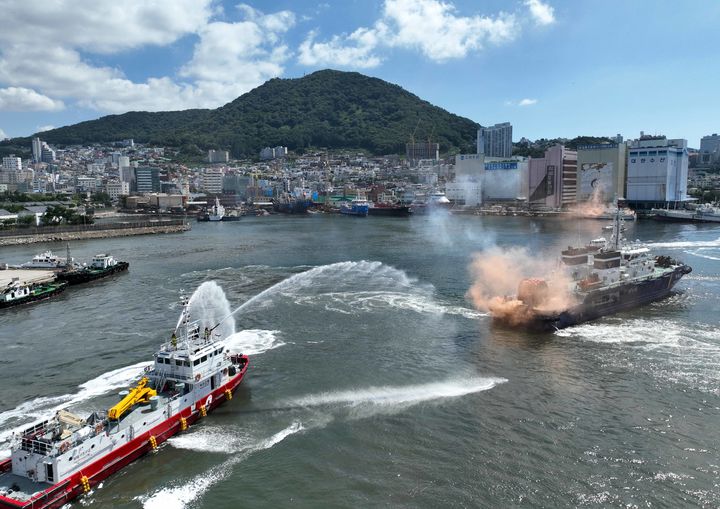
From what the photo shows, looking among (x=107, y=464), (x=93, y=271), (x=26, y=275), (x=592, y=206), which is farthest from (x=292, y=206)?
(x=107, y=464)

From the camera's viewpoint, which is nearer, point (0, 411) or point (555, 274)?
point (0, 411)

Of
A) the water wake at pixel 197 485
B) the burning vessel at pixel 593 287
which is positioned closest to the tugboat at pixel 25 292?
the water wake at pixel 197 485

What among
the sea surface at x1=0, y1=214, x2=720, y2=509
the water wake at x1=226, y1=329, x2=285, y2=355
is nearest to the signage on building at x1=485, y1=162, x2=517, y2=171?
the sea surface at x1=0, y1=214, x2=720, y2=509

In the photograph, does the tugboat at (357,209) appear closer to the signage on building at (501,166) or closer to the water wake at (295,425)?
the signage on building at (501,166)

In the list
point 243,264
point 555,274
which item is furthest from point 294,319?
point 243,264

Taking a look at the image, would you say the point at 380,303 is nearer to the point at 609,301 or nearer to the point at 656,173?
the point at 609,301

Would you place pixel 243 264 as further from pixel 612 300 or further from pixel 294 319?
pixel 612 300
